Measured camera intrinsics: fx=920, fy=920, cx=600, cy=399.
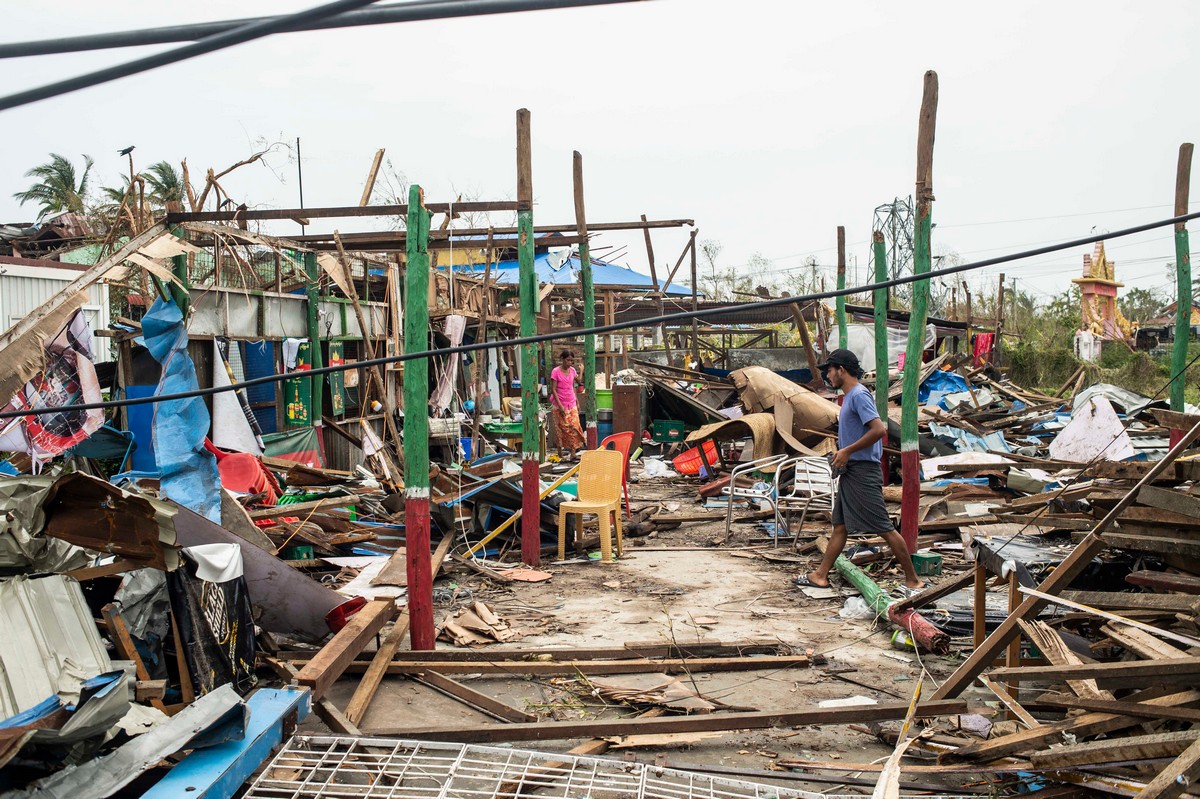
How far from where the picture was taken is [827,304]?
2409 cm

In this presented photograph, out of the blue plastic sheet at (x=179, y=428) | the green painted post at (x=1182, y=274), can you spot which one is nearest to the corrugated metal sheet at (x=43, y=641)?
the blue plastic sheet at (x=179, y=428)

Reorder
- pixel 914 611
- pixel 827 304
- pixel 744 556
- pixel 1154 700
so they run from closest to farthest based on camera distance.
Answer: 1. pixel 1154 700
2. pixel 914 611
3. pixel 744 556
4. pixel 827 304

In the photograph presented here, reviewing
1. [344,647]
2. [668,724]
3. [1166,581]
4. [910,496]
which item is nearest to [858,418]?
[910,496]

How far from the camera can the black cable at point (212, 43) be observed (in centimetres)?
225

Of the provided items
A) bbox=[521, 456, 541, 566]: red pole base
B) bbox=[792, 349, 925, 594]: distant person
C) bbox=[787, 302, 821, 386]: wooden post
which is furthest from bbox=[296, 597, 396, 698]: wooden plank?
bbox=[787, 302, 821, 386]: wooden post

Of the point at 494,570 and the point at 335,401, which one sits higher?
the point at 335,401

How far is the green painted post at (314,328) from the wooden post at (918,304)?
27.0 ft

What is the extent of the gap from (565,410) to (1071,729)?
40.9ft

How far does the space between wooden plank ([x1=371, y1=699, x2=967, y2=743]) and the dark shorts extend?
2.82 m

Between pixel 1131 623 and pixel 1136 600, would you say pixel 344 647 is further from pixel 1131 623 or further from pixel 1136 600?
pixel 1136 600

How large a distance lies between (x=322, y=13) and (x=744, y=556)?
27.1 ft

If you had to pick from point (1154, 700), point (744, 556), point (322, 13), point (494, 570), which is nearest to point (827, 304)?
point (744, 556)

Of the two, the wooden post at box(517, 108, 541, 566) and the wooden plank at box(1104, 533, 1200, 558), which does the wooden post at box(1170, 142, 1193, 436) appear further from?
the wooden post at box(517, 108, 541, 566)

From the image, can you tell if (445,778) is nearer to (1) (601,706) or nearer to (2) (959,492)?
(1) (601,706)
